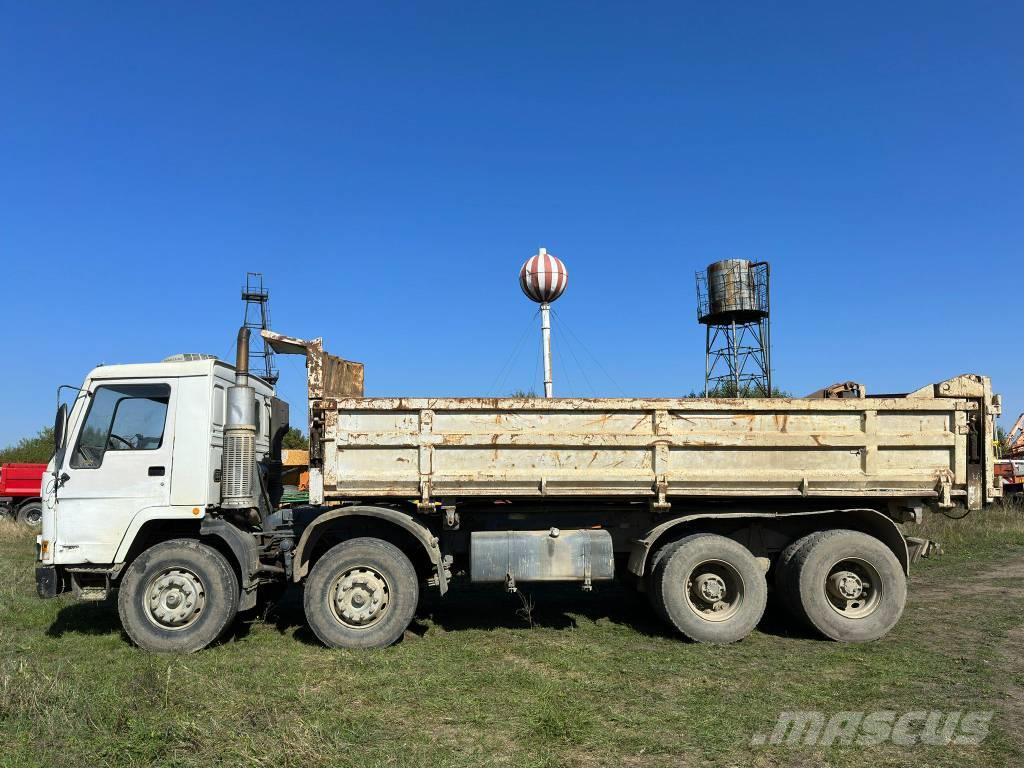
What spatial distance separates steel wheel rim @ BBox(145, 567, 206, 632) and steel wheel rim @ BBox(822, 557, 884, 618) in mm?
6326

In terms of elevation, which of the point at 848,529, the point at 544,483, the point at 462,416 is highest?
the point at 462,416

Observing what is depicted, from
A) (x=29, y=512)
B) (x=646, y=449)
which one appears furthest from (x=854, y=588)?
(x=29, y=512)

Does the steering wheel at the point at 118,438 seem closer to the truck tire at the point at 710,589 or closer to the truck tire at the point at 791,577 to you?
the truck tire at the point at 710,589

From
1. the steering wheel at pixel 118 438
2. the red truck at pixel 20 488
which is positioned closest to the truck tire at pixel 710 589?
the steering wheel at pixel 118 438

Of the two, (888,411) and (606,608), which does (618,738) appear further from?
(888,411)

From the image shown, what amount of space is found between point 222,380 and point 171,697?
323cm

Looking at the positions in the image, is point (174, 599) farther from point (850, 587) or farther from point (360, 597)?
point (850, 587)

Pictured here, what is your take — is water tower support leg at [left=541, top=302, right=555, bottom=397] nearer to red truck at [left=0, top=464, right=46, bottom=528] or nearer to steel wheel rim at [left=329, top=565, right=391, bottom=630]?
steel wheel rim at [left=329, top=565, right=391, bottom=630]

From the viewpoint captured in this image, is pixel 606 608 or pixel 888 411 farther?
pixel 606 608

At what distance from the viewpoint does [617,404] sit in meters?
6.96

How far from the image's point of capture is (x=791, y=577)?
7.10m

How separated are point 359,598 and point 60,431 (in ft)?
11.0

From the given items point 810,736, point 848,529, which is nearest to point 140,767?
point 810,736

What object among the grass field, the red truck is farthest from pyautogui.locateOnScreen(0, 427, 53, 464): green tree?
the grass field
